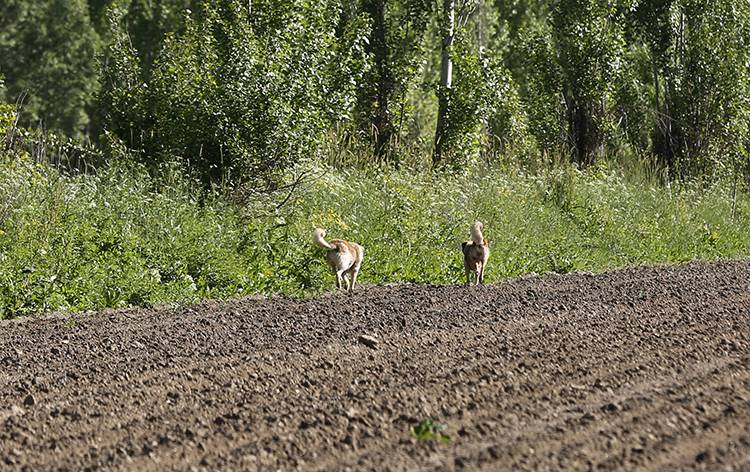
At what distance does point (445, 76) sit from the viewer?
22875mm

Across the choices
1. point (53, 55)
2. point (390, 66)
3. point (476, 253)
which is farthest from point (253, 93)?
point (53, 55)

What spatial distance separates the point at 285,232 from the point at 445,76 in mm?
9100

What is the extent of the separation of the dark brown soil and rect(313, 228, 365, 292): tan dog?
3.97 ft

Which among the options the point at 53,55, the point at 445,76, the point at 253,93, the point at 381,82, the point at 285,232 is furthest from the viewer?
the point at 53,55

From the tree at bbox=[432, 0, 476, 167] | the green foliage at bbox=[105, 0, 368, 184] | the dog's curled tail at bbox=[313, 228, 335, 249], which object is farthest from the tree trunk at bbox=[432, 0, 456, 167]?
the dog's curled tail at bbox=[313, 228, 335, 249]

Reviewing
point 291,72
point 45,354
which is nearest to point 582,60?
point 291,72

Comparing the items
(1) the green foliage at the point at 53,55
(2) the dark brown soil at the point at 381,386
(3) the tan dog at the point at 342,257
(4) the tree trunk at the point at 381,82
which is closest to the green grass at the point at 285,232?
(3) the tan dog at the point at 342,257

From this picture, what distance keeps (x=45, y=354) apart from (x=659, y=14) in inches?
945

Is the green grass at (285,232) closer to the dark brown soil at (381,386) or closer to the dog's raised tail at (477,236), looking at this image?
the dark brown soil at (381,386)

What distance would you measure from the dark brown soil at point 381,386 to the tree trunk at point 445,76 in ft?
34.6

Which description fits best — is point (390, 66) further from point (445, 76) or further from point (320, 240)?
point (320, 240)

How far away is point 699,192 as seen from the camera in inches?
1030

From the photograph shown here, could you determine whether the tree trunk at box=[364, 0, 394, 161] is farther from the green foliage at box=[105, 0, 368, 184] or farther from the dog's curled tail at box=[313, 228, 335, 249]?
the dog's curled tail at box=[313, 228, 335, 249]

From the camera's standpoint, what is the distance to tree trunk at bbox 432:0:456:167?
887 inches
